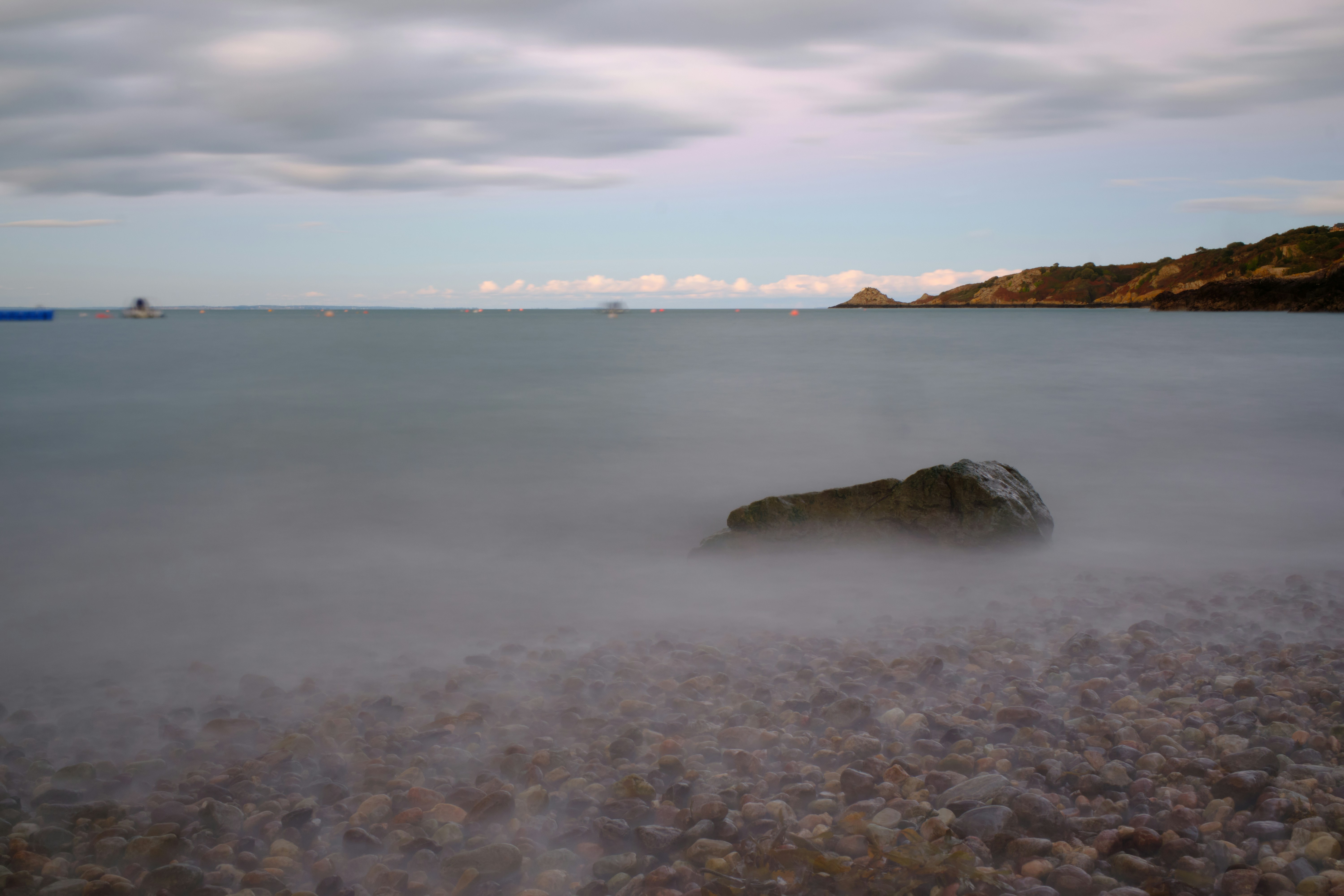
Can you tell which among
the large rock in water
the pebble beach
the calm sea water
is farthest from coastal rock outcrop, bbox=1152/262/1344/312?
the pebble beach

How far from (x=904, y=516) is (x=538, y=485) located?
16.7 feet

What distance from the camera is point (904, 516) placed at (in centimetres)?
754

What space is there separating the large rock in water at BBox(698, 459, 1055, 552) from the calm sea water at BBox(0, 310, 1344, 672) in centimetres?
40

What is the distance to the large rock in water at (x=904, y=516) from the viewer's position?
7.38 metres

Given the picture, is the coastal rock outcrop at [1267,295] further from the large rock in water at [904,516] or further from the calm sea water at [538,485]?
the large rock in water at [904,516]

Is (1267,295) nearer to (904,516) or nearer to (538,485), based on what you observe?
(538,485)

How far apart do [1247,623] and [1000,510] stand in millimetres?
2061

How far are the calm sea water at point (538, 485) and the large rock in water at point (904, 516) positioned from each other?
0.40 meters

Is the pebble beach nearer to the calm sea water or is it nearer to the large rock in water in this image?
the calm sea water

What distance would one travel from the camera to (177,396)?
20.6m

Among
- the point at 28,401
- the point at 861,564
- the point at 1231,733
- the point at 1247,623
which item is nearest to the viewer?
the point at 1231,733

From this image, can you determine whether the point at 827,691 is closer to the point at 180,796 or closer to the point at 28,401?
the point at 180,796

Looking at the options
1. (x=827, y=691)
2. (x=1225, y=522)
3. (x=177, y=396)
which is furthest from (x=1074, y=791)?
(x=177, y=396)

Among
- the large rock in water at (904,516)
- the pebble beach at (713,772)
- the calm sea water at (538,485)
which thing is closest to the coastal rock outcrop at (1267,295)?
the calm sea water at (538,485)
